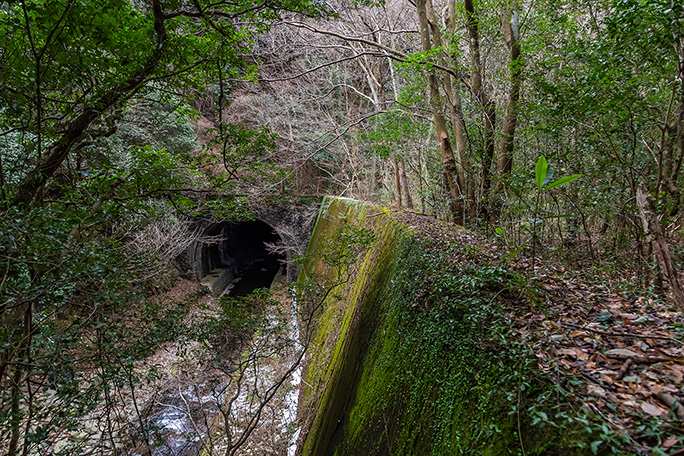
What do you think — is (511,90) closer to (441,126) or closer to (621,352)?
(441,126)

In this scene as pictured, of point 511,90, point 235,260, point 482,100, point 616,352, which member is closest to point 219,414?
point 616,352

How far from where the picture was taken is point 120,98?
2848mm

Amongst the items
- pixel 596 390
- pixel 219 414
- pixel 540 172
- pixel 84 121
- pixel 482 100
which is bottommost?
pixel 219 414

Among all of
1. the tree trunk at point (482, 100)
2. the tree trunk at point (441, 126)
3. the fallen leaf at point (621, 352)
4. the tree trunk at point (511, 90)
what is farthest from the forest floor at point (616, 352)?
the tree trunk at point (441, 126)

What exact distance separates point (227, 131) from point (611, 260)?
4.59 meters

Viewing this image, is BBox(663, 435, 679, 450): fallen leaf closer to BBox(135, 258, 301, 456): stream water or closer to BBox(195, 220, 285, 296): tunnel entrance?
BBox(135, 258, 301, 456): stream water

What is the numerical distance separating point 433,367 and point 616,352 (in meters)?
1.02

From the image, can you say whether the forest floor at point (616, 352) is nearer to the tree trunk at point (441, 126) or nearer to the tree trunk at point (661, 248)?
the tree trunk at point (661, 248)

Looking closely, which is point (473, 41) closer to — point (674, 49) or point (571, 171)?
point (571, 171)

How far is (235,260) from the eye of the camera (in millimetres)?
20703

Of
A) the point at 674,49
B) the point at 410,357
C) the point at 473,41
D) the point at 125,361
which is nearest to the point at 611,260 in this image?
the point at 674,49

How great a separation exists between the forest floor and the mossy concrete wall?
13 cm

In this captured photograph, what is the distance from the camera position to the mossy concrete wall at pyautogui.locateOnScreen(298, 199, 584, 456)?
135 centimetres

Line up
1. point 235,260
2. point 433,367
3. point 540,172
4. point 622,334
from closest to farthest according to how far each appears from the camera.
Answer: point 622,334, point 540,172, point 433,367, point 235,260
